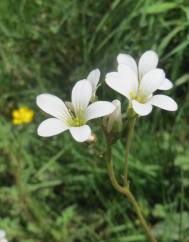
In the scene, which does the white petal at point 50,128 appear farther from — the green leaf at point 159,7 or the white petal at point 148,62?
the green leaf at point 159,7

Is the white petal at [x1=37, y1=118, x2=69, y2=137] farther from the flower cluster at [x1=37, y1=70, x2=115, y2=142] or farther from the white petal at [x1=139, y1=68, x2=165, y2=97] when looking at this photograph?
the white petal at [x1=139, y1=68, x2=165, y2=97]

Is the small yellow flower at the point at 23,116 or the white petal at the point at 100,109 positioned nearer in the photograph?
the white petal at the point at 100,109

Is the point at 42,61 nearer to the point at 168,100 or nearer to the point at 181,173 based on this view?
the point at 181,173

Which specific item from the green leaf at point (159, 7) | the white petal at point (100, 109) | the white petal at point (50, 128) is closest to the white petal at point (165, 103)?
the white petal at point (100, 109)

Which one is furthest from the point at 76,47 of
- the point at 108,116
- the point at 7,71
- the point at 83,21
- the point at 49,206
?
the point at 108,116

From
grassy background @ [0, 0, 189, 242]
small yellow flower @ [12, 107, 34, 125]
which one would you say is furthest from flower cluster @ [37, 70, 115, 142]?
small yellow flower @ [12, 107, 34, 125]

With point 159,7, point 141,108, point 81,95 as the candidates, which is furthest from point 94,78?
point 159,7
